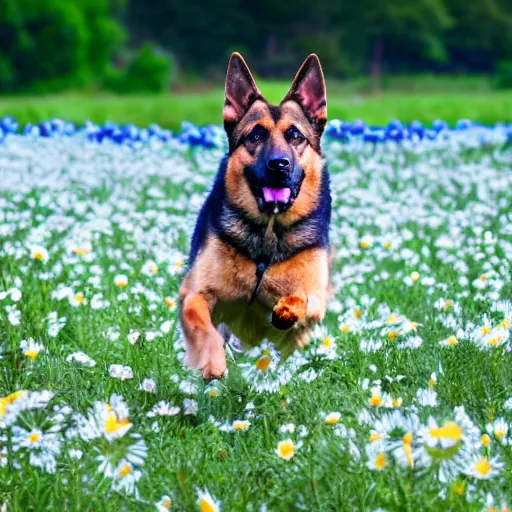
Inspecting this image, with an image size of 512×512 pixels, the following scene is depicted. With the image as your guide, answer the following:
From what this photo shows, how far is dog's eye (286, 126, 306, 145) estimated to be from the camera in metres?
4.11

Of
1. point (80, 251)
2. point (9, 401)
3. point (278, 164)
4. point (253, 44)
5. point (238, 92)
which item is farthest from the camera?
point (253, 44)

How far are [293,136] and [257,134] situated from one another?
0.17 meters

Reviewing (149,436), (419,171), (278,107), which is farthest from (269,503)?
(419,171)

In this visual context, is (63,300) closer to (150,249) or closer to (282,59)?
(150,249)

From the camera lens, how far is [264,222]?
4.21 m

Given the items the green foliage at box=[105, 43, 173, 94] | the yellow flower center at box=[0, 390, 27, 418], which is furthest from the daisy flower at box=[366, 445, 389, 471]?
the green foliage at box=[105, 43, 173, 94]

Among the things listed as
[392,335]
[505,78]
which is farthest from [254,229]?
[505,78]

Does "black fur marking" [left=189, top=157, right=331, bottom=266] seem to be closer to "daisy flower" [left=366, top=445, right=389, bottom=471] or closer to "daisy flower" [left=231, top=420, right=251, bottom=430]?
"daisy flower" [left=231, top=420, right=251, bottom=430]

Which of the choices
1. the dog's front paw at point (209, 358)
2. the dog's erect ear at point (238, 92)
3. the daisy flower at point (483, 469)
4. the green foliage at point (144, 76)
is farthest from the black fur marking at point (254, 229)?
the green foliage at point (144, 76)

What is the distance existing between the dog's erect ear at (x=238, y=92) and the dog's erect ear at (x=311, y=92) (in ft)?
0.58

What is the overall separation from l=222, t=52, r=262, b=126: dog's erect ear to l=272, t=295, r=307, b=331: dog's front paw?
1.05 meters

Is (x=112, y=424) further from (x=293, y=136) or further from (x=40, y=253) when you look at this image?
(x=40, y=253)

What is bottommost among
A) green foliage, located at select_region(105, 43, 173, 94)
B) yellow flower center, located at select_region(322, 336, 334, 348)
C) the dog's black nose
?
green foliage, located at select_region(105, 43, 173, 94)

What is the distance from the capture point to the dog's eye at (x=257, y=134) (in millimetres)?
4090
